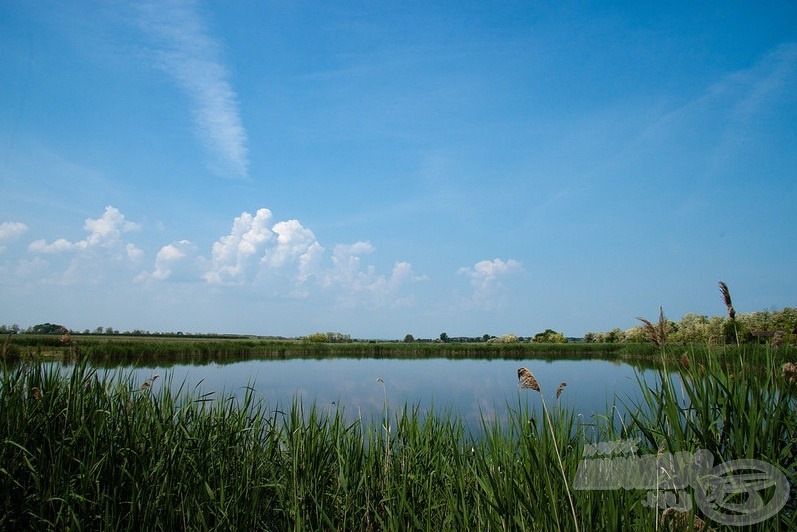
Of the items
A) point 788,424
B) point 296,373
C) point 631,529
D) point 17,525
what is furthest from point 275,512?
point 296,373

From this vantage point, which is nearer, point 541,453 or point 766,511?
point 766,511

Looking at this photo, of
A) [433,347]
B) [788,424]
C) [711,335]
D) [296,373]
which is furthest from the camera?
[433,347]

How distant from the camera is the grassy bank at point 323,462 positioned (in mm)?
2781

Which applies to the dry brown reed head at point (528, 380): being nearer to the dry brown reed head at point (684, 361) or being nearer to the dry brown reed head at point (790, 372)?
the dry brown reed head at point (790, 372)

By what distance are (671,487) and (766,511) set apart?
393 mm

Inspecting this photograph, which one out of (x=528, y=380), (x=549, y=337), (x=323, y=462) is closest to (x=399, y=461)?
(x=323, y=462)

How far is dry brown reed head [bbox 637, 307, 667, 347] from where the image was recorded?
236cm

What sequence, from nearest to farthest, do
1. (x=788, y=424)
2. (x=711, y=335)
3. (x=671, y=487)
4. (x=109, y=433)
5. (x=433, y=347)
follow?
(x=671, y=487) < (x=788, y=424) < (x=711, y=335) < (x=109, y=433) < (x=433, y=347)

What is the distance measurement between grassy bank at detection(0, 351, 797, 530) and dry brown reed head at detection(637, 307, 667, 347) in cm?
37

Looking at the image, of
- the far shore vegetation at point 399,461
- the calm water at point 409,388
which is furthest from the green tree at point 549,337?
the far shore vegetation at point 399,461

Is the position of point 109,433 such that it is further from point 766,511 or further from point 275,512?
point 766,511

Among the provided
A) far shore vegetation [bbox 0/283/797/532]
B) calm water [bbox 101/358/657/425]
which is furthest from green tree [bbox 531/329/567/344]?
far shore vegetation [bbox 0/283/797/532]

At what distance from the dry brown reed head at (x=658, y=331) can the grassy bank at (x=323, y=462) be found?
0.37 meters

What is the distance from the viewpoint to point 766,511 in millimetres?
2326
